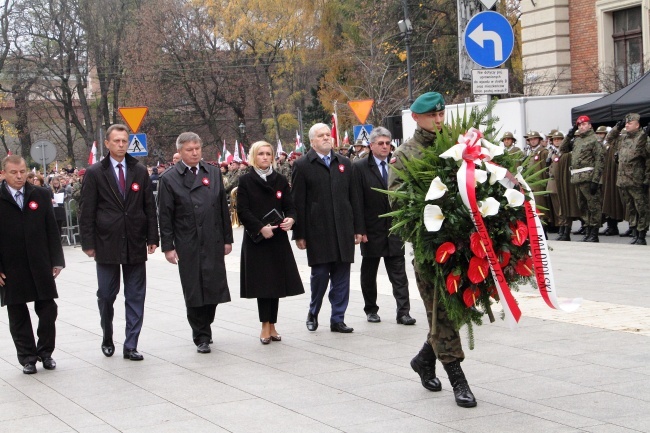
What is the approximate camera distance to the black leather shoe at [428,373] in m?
7.19

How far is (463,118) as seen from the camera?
677 cm

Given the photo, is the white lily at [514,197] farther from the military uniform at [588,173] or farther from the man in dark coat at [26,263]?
the military uniform at [588,173]

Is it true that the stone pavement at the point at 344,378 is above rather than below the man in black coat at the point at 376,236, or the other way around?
below

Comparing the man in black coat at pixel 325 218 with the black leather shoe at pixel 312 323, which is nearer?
the man in black coat at pixel 325 218

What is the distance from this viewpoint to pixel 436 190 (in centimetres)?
636

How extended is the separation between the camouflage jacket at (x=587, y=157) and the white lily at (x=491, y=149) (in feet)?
38.5

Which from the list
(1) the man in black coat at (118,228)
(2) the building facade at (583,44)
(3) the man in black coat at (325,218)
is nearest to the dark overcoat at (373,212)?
(3) the man in black coat at (325,218)

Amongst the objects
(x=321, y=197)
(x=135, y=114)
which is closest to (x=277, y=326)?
(x=321, y=197)

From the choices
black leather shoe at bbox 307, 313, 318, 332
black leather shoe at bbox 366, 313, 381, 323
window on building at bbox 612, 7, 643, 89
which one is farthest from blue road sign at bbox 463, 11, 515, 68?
window on building at bbox 612, 7, 643, 89

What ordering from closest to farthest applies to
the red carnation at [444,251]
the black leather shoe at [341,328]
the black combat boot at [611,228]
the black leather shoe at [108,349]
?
the red carnation at [444,251]
the black leather shoe at [108,349]
the black leather shoe at [341,328]
the black combat boot at [611,228]

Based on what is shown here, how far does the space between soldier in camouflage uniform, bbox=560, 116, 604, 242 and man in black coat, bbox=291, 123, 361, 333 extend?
8788mm

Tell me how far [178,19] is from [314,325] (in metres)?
51.1

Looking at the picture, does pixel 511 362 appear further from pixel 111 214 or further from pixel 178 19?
pixel 178 19

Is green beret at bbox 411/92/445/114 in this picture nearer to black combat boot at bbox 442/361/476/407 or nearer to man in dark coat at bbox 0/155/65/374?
black combat boot at bbox 442/361/476/407
